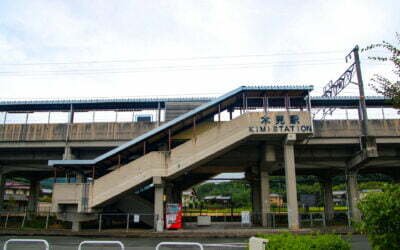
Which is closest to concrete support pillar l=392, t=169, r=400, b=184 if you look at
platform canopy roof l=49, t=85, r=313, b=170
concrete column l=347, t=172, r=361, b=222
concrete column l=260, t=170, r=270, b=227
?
concrete column l=347, t=172, r=361, b=222

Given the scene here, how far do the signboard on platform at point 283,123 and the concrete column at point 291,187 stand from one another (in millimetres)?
634

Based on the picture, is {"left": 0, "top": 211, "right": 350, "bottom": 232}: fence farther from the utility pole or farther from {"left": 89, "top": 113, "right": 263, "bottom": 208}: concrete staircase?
the utility pole

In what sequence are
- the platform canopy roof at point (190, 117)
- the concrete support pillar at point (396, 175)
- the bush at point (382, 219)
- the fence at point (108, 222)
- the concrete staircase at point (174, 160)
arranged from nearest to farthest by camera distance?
1. the bush at point (382, 219)
2. the concrete staircase at point (174, 160)
3. the platform canopy roof at point (190, 117)
4. the fence at point (108, 222)
5. the concrete support pillar at point (396, 175)

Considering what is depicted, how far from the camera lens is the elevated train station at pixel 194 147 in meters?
21.8

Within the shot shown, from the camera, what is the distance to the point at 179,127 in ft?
78.8

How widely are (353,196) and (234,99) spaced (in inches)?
609

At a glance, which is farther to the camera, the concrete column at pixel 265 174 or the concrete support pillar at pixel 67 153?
the concrete support pillar at pixel 67 153

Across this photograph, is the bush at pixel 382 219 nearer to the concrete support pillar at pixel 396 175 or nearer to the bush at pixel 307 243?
the bush at pixel 307 243

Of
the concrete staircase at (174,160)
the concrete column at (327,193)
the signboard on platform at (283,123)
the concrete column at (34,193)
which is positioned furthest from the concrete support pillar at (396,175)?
the concrete column at (34,193)

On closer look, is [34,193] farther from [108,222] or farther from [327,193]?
[327,193]

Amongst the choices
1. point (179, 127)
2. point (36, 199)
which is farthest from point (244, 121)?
point (36, 199)

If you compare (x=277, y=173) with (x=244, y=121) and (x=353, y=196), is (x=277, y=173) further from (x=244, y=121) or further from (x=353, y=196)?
(x=244, y=121)

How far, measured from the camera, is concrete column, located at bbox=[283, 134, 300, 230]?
69.7 ft

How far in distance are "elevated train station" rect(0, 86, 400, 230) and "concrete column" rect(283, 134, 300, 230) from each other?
7 centimetres
